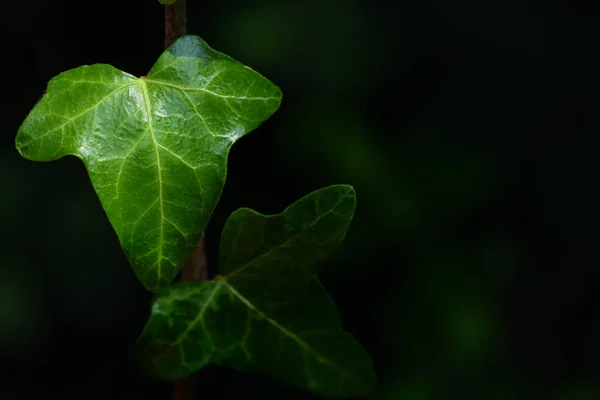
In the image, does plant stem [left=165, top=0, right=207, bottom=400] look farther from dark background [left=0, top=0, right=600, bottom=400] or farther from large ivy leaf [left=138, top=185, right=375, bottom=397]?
dark background [left=0, top=0, right=600, bottom=400]

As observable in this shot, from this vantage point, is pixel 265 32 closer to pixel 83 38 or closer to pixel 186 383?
pixel 83 38

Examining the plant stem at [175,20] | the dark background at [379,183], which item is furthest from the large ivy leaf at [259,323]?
the dark background at [379,183]

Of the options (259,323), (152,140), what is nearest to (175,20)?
(152,140)

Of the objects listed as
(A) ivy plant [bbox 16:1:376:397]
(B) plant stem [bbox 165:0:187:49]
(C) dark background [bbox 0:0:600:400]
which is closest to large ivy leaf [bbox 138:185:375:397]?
(A) ivy plant [bbox 16:1:376:397]

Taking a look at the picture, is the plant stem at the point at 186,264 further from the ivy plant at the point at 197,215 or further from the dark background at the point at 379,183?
the dark background at the point at 379,183

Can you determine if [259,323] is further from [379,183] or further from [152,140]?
[379,183]

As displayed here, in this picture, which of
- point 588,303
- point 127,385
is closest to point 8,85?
point 127,385

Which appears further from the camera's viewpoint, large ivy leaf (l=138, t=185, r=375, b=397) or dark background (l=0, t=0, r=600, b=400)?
dark background (l=0, t=0, r=600, b=400)
